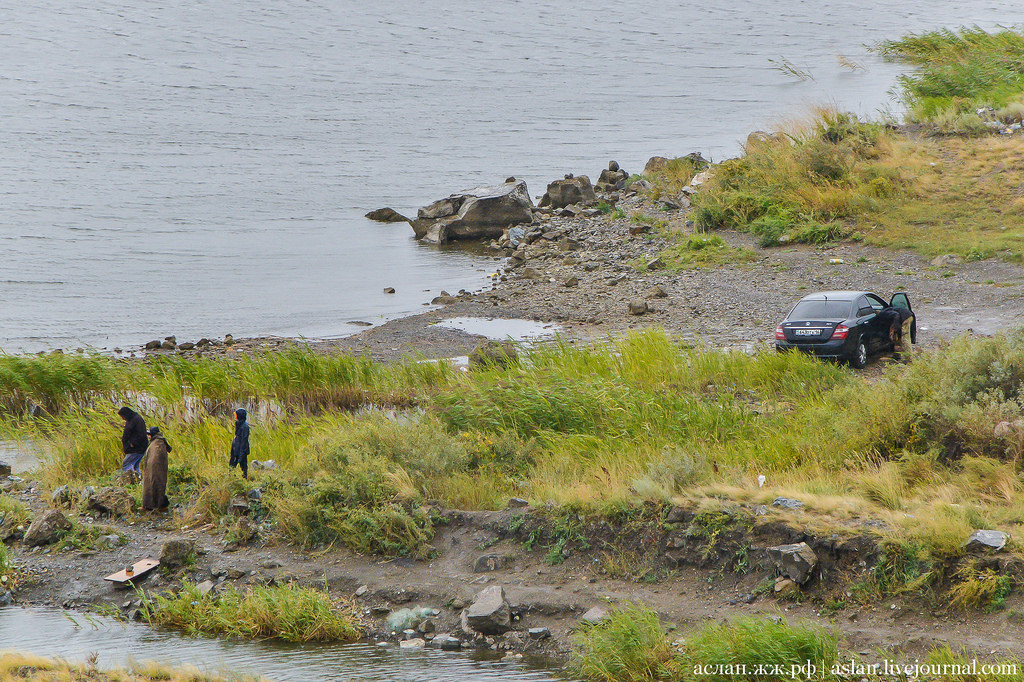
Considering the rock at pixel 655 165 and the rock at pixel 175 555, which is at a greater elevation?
the rock at pixel 655 165

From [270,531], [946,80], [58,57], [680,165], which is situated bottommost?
[270,531]

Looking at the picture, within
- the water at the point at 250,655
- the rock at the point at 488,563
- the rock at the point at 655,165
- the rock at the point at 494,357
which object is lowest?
the water at the point at 250,655

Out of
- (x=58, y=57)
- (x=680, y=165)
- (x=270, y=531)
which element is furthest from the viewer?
(x=58, y=57)

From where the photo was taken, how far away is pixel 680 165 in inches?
1683

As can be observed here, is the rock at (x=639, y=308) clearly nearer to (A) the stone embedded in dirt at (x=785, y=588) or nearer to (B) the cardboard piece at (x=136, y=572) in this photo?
(A) the stone embedded in dirt at (x=785, y=588)

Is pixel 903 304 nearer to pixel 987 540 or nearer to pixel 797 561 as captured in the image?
pixel 987 540

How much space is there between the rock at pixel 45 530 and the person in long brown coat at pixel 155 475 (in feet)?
3.78

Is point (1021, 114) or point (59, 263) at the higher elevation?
point (1021, 114)

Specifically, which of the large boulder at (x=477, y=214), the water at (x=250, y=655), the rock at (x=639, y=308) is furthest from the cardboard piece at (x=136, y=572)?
the large boulder at (x=477, y=214)

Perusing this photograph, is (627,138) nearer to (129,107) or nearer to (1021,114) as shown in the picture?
(1021,114)

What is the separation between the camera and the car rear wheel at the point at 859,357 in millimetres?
17609

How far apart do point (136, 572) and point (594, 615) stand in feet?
19.1

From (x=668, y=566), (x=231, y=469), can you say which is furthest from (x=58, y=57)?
(x=668, y=566)

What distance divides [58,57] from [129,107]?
21501 mm
